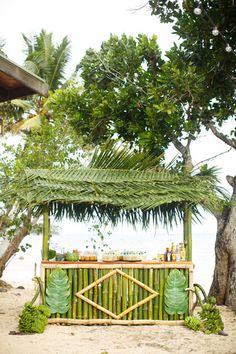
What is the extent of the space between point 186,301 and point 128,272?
3.58ft

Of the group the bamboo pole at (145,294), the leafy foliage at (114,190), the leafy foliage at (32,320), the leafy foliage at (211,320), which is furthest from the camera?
the bamboo pole at (145,294)

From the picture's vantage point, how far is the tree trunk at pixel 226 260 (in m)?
10.7

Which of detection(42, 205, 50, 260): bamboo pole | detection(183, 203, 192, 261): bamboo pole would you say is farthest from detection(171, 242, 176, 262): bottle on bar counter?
detection(42, 205, 50, 260): bamboo pole

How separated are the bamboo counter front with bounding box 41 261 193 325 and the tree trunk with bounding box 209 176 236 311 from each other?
2.75m

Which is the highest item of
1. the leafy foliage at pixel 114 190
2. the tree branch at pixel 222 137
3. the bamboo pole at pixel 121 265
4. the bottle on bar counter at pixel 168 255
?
the tree branch at pixel 222 137

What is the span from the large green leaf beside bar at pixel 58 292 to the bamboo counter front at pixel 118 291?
10 centimetres

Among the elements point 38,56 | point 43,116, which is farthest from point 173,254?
point 38,56

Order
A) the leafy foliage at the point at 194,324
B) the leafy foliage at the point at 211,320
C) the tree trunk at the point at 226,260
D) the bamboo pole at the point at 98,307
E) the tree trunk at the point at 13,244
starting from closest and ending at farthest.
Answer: the leafy foliage at the point at 211,320
the leafy foliage at the point at 194,324
the bamboo pole at the point at 98,307
the tree trunk at the point at 226,260
the tree trunk at the point at 13,244

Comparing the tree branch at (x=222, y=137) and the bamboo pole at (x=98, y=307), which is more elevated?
the tree branch at (x=222, y=137)

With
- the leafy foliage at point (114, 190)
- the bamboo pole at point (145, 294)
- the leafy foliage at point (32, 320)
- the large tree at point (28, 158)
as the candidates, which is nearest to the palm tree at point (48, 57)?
the large tree at point (28, 158)

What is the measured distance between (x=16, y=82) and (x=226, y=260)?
7.59 m

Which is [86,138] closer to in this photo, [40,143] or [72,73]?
[40,143]

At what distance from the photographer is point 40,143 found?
12.8m

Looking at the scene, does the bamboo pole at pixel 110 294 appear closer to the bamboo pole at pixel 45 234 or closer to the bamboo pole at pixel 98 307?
the bamboo pole at pixel 98 307
